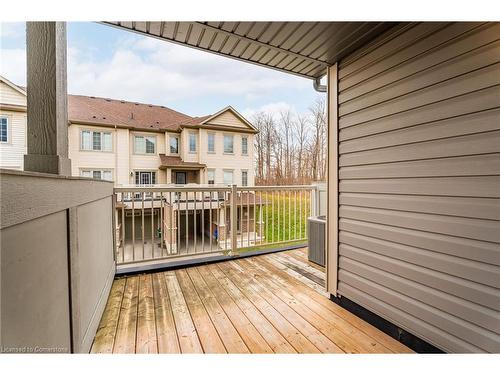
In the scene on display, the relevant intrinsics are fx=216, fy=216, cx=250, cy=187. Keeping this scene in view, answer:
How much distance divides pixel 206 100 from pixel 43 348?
13.9 m

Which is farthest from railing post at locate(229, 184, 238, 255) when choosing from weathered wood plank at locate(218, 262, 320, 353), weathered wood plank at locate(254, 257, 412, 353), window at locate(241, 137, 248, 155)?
window at locate(241, 137, 248, 155)

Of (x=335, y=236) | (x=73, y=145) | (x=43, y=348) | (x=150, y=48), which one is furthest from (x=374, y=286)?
(x=150, y=48)

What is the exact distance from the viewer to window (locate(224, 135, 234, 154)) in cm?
1154

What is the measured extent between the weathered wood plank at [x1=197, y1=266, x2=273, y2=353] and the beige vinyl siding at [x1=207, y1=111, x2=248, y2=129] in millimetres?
9938

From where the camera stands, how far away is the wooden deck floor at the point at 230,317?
4.79ft

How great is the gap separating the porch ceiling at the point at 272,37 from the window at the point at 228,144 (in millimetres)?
9584

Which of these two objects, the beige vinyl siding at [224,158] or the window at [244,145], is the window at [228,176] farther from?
the window at [244,145]

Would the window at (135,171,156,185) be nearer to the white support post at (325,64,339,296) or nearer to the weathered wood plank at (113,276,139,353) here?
the weathered wood plank at (113,276,139,353)

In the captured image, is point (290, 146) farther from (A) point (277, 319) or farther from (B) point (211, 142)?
(A) point (277, 319)

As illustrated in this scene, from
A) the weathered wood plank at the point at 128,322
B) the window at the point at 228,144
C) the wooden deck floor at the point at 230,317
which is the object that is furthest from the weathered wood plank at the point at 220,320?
the window at the point at 228,144

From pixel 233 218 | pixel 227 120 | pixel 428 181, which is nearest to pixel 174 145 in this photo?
pixel 227 120

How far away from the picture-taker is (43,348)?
0.81 m

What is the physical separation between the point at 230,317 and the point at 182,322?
378mm
